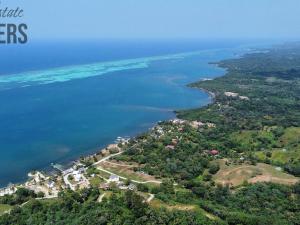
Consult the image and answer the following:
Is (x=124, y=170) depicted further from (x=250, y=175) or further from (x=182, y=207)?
(x=250, y=175)

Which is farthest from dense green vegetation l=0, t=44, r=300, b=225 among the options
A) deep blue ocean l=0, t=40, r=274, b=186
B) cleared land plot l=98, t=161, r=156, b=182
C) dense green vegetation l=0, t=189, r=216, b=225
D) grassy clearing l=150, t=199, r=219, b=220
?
deep blue ocean l=0, t=40, r=274, b=186

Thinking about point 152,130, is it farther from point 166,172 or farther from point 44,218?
point 44,218

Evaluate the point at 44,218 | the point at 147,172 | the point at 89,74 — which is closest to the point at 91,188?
the point at 44,218

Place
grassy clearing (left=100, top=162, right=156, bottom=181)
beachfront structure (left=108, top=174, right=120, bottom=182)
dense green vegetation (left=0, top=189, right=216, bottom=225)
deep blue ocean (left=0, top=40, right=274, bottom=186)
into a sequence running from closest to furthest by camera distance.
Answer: dense green vegetation (left=0, top=189, right=216, bottom=225) → beachfront structure (left=108, top=174, right=120, bottom=182) → grassy clearing (left=100, top=162, right=156, bottom=181) → deep blue ocean (left=0, top=40, right=274, bottom=186)

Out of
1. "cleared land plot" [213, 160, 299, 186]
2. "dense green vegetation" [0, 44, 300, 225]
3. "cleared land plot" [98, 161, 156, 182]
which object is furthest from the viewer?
"cleared land plot" [98, 161, 156, 182]

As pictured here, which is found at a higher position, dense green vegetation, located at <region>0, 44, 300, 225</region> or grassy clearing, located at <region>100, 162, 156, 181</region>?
dense green vegetation, located at <region>0, 44, 300, 225</region>

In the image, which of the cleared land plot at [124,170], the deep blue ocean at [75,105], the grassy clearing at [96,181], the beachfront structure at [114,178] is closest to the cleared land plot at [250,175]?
the cleared land plot at [124,170]

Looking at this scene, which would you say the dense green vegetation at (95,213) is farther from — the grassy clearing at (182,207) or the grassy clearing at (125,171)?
the grassy clearing at (125,171)

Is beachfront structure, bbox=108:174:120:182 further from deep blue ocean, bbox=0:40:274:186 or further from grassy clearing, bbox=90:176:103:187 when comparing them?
deep blue ocean, bbox=0:40:274:186
